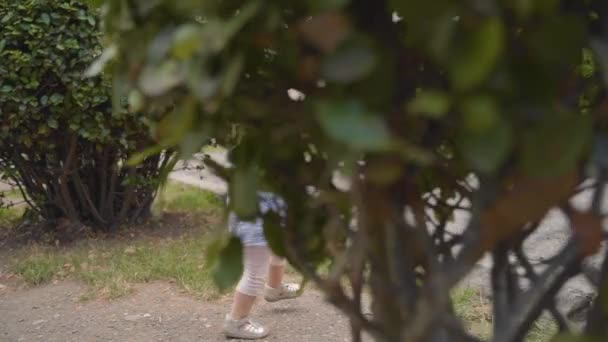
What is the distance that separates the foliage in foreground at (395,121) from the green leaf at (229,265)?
3.7 inches

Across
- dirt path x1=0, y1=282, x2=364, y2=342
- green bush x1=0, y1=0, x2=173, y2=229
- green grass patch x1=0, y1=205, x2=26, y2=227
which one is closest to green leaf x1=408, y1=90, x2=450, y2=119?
dirt path x1=0, y1=282, x2=364, y2=342

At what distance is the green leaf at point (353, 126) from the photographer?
920 millimetres

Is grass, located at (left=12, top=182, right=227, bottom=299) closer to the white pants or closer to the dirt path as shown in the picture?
the dirt path

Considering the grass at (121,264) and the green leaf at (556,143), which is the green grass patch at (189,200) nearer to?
the grass at (121,264)

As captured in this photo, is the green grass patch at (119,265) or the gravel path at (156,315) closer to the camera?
the gravel path at (156,315)

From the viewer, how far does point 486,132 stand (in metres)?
0.95

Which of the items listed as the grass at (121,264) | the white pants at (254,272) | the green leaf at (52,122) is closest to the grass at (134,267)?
the grass at (121,264)

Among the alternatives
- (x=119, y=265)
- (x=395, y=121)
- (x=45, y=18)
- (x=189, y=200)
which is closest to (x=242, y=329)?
(x=119, y=265)

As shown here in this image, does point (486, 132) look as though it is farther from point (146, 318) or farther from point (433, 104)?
point (146, 318)

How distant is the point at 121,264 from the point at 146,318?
0.93 meters

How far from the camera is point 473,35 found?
36.7 inches

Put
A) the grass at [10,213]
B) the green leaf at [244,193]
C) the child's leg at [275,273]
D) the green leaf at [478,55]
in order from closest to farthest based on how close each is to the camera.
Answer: the green leaf at [478,55] → the green leaf at [244,193] → the child's leg at [275,273] → the grass at [10,213]

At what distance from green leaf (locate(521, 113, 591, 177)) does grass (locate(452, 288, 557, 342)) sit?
115 inches

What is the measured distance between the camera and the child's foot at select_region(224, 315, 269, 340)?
4176 mm
